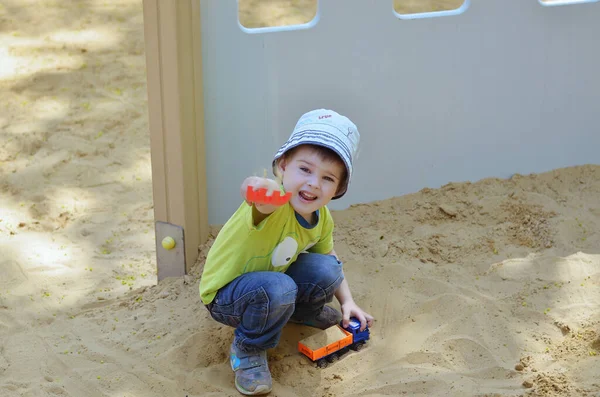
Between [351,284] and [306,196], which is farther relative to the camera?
[351,284]

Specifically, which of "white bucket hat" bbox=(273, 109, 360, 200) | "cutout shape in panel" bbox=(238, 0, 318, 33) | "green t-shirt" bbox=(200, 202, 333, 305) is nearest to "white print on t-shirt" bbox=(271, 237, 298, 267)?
"green t-shirt" bbox=(200, 202, 333, 305)

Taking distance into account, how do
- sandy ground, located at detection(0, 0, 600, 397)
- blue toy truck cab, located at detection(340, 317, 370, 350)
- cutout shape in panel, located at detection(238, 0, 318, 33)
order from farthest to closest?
cutout shape in panel, located at detection(238, 0, 318, 33) → blue toy truck cab, located at detection(340, 317, 370, 350) → sandy ground, located at detection(0, 0, 600, 397)

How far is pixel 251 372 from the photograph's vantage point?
2016 mm

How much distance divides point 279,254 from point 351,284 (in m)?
0.51

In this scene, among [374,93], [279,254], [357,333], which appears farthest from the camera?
[374,93]

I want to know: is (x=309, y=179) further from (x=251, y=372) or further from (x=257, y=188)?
(x=251, y=372)

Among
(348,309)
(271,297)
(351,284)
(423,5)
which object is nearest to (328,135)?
(271,297)

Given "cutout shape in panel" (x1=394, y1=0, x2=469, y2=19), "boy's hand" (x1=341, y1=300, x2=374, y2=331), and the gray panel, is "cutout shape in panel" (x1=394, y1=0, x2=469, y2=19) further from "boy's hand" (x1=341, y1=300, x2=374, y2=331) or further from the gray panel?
"boy's hand" (x1=341, y1=300, x2=374, y2=331)

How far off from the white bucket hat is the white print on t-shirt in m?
0.24

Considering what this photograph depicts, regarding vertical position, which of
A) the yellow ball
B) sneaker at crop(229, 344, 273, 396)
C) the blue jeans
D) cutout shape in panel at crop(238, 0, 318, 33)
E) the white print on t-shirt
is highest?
cutout shape in panel at crop(238, 0, 318, 33)

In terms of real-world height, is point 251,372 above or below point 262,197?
below

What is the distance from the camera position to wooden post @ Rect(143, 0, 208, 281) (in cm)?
246

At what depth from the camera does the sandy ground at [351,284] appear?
6.74 ft

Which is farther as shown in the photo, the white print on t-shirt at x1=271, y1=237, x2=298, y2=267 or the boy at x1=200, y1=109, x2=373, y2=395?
the white print on t-shirt at x1=271, y1=237, x2=298, y2=267
